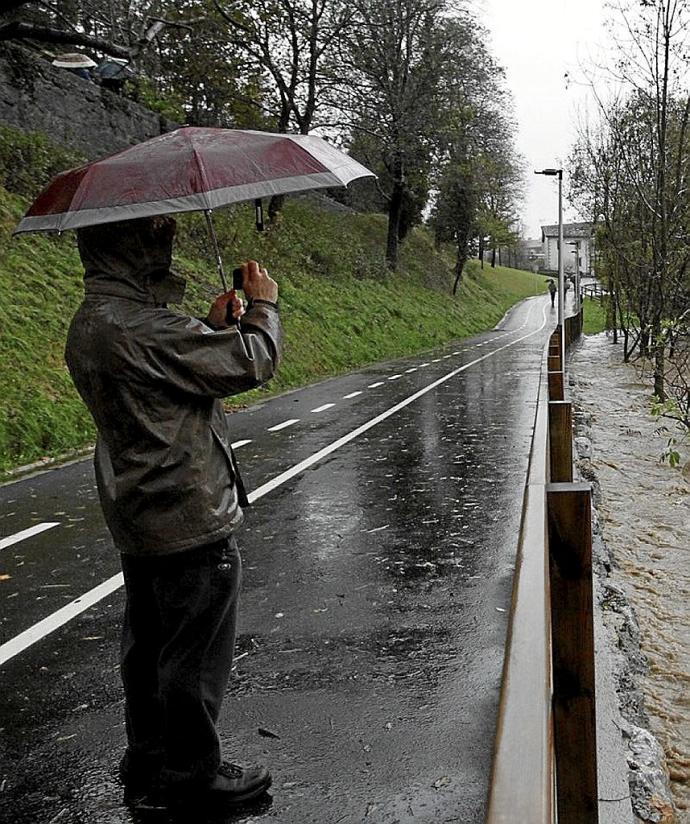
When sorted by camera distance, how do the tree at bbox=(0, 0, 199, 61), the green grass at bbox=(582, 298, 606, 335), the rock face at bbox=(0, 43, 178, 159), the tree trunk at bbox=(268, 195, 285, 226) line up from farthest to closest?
the green grass at bbox=(582, 298, 606, 335), the tree trunk at bbox=(268, 195, 285, 226), the rock face at bbox=(0, 43, 178, 159), the tree at bbox=(0, 0, 199, 61)

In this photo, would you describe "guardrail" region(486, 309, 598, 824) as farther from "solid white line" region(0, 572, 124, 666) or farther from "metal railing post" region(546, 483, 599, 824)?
"solid white line" region(0, 572, 124, 666)

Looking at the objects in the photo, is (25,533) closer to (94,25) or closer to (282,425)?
(282,425)

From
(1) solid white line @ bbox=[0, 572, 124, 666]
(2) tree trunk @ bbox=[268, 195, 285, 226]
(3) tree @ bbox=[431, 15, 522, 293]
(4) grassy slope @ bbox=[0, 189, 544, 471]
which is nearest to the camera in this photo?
(1) solid white line @ bbox=[0, 572, 124, 666]

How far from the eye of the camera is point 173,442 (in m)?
3.26

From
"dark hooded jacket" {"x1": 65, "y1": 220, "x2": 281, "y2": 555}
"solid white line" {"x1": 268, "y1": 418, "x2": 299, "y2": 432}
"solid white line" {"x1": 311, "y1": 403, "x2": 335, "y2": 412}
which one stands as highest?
"dark hooded jacket" {"x1": 65, "y1": 220, "x2": 281, "y2": 555}

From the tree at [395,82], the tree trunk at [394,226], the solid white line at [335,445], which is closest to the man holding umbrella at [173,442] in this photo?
the solid white line at [335,445]

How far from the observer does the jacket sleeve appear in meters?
3.20

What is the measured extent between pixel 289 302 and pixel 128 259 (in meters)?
25.6

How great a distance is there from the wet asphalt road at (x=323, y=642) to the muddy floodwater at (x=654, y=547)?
1.09 metres

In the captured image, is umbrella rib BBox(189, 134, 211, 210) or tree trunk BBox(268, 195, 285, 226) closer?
umbrella rib BBox(189, 134, 211, 210)

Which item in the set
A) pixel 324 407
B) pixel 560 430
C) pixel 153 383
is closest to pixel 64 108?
pixel 324 407

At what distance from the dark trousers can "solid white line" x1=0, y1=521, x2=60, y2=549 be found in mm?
4845

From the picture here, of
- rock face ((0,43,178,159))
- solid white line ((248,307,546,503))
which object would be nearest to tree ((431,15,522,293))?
rock face ((0,43,178,159))

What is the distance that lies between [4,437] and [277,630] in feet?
23.6
